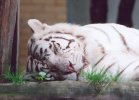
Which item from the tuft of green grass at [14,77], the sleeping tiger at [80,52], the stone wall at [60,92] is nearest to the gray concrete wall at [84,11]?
the sleeping tiger at [80,52]

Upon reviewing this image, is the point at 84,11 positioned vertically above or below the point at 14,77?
above

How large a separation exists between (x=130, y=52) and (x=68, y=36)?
1.57 ft

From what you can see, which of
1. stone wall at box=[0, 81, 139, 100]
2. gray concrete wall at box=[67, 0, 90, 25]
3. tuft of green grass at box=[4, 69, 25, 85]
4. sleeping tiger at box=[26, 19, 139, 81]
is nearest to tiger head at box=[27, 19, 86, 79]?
sleeping tiger at box=[26, 19, 139, 81]

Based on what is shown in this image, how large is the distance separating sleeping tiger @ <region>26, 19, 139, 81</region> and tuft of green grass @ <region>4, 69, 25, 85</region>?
0.19 meters

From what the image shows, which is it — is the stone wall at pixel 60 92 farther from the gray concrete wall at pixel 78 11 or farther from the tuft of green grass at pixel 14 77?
the gray concrete wall at pixel 78 11

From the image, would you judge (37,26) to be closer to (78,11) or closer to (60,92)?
(60,92)

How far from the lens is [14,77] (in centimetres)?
404

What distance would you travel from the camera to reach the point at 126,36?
4.55 metres

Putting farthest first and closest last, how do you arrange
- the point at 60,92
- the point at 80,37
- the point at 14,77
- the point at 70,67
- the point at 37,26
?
the point at 37,26, the point at 80,37, the point at 70,67, the point at 14,77, the point at 60,92

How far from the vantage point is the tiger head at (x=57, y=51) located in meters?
4.20

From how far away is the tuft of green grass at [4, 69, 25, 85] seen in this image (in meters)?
3.97

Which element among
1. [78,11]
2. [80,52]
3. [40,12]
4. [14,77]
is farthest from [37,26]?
[78,11]

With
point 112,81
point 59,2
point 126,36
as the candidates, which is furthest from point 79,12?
point 112,81

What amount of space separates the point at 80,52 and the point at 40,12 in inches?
194
